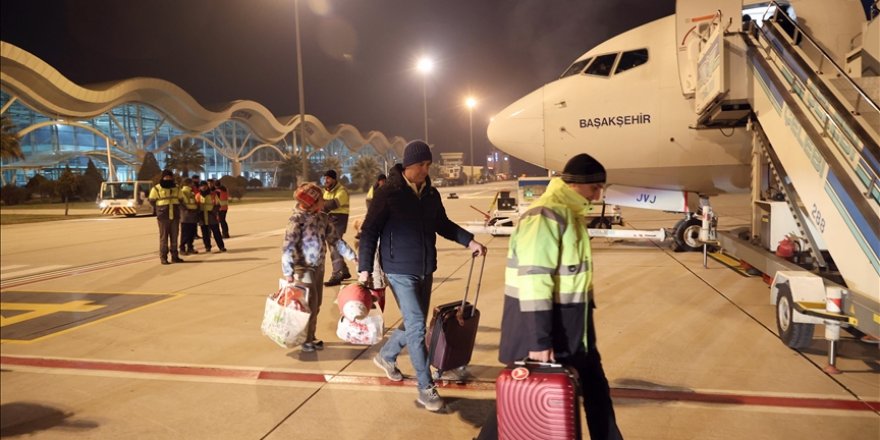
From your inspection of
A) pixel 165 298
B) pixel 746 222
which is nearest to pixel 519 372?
pixel 165 298

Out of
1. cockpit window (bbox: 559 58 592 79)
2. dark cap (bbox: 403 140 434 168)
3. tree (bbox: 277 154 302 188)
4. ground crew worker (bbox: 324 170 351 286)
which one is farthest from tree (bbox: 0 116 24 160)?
tree (bbox: 277 154 302 188)

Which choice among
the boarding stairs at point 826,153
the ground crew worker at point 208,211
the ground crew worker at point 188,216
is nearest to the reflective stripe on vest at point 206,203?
the ground crew worker at point 208,211

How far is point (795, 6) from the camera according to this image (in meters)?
8.34

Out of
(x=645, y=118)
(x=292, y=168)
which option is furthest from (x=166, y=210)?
(x=292, y=168)

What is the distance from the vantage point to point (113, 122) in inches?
2044

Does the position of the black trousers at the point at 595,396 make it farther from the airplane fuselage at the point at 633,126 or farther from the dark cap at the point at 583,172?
the airplane fuselage at the point at 633,126

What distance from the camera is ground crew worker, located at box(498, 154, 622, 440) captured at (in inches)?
104

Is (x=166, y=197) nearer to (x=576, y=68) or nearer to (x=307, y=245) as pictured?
(x=307, y=245)

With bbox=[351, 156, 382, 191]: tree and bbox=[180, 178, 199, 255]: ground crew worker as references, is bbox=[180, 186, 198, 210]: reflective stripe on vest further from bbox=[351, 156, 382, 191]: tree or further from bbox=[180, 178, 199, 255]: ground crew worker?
bbox=[351, 156, 382, 191]: tree

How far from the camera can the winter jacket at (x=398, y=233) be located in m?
3.88

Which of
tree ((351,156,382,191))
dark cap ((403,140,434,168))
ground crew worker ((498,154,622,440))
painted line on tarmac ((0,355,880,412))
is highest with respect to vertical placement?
tree ((351,156,382,191))

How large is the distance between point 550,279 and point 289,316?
2.95 meters

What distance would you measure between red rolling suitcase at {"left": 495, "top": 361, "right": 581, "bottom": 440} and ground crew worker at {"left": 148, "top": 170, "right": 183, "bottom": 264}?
388 inches

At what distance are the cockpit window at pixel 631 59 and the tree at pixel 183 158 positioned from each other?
51.0m
